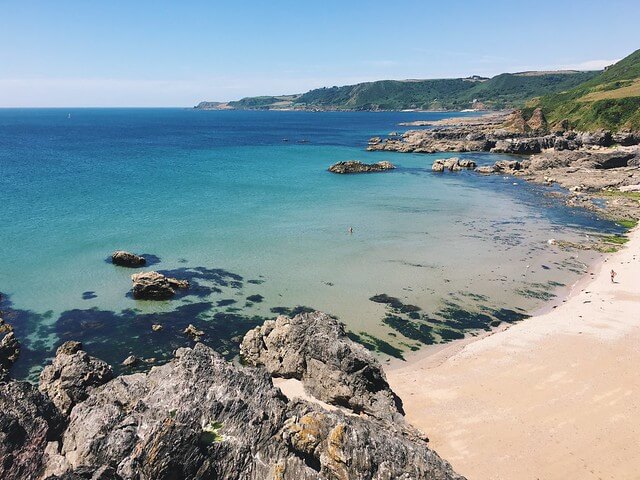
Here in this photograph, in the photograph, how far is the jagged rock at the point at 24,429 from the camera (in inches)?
508

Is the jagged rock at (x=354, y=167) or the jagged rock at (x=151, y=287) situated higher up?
the jagged rock at (x=354, y=167)

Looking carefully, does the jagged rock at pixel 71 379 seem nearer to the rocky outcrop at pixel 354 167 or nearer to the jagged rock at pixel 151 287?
the jagged rock at pixel 151 287

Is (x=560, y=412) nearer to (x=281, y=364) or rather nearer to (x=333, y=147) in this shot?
(x=281, y=364)

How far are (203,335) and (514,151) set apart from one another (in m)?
115

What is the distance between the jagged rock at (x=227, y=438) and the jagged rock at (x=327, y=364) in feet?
17.1

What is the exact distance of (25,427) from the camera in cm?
1401

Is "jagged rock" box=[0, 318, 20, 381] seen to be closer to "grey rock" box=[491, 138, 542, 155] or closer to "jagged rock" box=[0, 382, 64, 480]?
"jagged rock" box=[0, 382, 64, 480]

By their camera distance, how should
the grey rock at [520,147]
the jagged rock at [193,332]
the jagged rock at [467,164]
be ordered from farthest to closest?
the grey rock at [520,147] < the jagged rock at [467,164] < the jagged rock at [193,332]

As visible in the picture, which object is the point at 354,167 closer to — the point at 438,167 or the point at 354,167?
the point at 354,167

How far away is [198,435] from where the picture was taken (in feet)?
42.0

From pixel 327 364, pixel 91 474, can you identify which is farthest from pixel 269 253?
pixel 91 474

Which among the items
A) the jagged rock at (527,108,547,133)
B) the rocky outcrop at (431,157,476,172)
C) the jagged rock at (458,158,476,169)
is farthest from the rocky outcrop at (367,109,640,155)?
the rocky outcrop at (431,157,476,172)

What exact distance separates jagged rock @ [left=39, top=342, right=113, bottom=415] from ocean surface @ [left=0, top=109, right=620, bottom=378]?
255 inches

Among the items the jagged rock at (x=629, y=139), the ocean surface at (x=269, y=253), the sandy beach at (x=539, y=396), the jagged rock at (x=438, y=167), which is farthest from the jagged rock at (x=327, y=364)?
the jagged rock at (x=629, y=139)
